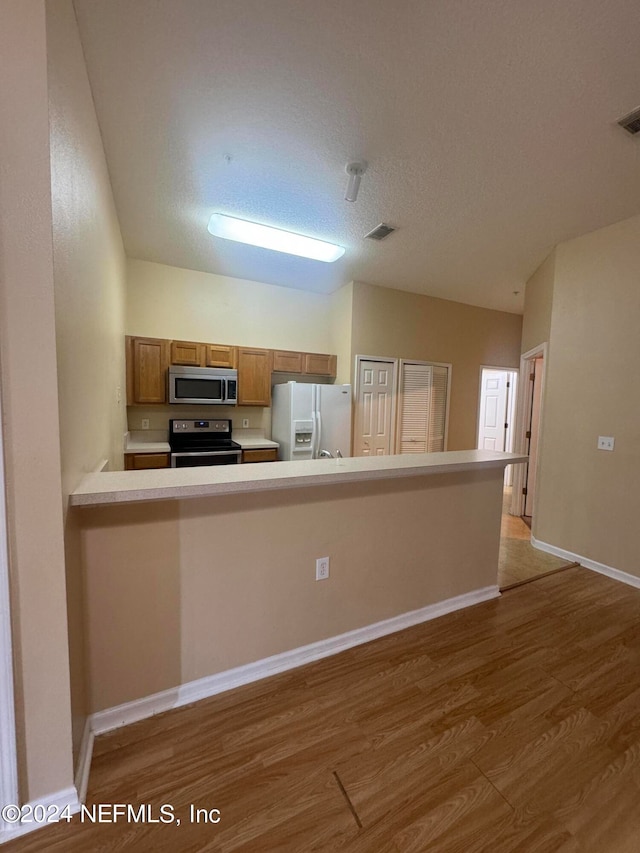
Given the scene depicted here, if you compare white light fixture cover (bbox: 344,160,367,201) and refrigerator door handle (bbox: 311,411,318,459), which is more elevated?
white light fixture cover (bbox: 344,160,367,201)

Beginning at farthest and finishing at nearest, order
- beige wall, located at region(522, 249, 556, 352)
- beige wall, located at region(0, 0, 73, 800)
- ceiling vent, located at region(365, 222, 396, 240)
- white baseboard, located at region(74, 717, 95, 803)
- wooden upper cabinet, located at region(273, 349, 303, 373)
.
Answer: wooden upper cabinet, located at region(273, 349, 303, 373) < beige wall, located at region(522, 249, 556, 352) < ceiling vent, located at region(365, 222, 396, 240) < white baseboard, located at region(74, 717, 95, 803) < beige wall, located at region(0, 0, 73, 800)

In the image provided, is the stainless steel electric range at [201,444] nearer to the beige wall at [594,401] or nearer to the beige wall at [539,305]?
the beige wall at [594,401]

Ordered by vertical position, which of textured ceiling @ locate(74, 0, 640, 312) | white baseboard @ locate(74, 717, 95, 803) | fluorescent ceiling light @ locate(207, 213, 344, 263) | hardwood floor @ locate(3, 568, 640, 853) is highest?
textured ceiling @ locate(74, 0, 640, 312)

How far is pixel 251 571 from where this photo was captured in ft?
5.32

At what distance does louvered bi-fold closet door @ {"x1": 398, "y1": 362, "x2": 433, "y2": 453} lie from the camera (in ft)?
15.8

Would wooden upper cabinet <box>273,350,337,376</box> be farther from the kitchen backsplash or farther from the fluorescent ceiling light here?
the fluorescent ceiling light

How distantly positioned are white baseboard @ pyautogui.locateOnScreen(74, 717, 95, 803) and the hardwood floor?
0.03 metres

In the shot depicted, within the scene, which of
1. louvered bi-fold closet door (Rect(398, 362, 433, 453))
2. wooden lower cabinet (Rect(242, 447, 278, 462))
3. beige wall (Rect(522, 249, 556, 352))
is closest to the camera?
beige wall (Rect(522, 249, 556, 352))

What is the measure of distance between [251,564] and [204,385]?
107 inches

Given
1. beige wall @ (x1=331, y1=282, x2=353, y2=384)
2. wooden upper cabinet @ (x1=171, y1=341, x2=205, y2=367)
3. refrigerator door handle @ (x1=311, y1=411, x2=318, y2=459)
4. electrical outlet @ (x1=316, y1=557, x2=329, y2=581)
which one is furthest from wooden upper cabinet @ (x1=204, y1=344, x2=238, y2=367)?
electrical outlet @ (x1=316, y1=557, x2=329, y2=581)

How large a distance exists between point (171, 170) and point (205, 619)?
9.03 ft

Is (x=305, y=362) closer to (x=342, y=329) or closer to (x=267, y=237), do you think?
(x=342, y=329)

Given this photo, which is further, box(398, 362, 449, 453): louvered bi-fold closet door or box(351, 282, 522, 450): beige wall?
box(398, 362, 449, 453): louvered bi-fold closet door

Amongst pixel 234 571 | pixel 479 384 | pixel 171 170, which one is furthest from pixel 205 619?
pixel 479 384
